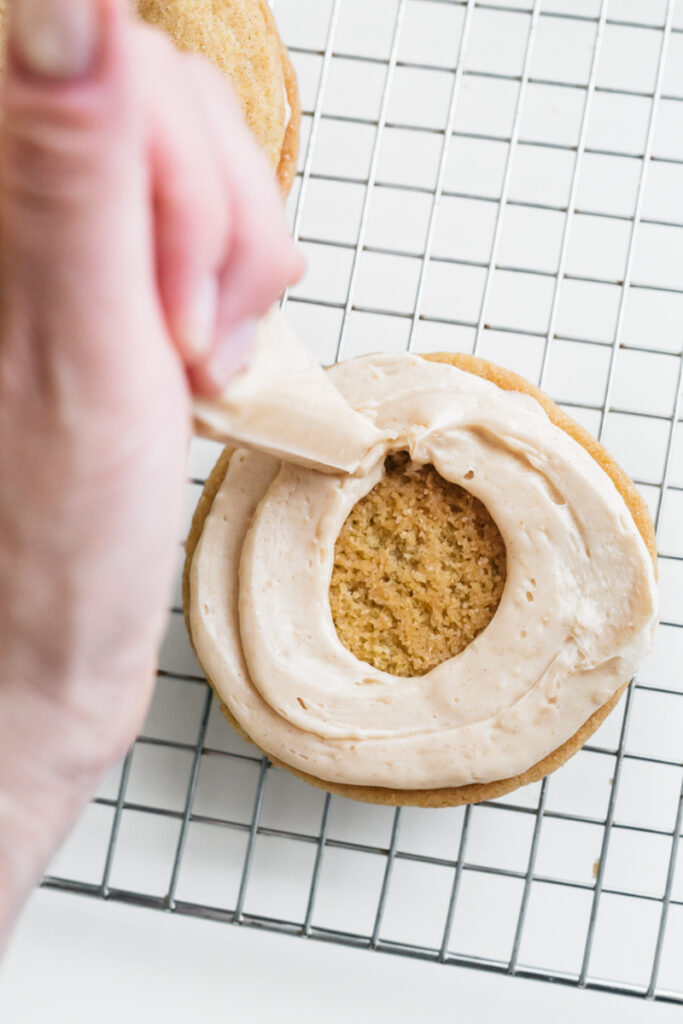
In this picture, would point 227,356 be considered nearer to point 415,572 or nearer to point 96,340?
point 96,340

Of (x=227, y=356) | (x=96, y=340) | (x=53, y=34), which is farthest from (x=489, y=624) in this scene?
(x=53, y=34)

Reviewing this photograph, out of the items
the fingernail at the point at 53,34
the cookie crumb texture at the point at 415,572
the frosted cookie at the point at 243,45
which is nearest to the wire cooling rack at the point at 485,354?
the frosted cookie at the point at 243,45

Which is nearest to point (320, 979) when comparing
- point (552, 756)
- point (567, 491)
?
point (552, 756)

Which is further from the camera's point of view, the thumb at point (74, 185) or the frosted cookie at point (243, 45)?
the frosted cookie at point (243, 45)

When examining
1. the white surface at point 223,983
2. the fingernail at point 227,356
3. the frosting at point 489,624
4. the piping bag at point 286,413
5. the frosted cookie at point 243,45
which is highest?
the frosted cookie at point 243,45

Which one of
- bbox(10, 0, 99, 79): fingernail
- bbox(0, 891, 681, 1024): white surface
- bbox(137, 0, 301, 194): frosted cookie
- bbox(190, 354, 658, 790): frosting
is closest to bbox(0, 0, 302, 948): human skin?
bbox(10, 0, 99, 79): fingernail

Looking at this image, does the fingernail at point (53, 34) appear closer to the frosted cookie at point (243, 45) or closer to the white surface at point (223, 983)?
the frosted cookie at point (243, 45)

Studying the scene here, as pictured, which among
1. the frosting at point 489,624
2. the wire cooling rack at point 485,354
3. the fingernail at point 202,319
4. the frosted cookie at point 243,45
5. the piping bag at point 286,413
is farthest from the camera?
the wire cooling rack at point 485,354

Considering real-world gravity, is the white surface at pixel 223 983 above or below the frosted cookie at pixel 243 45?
below
